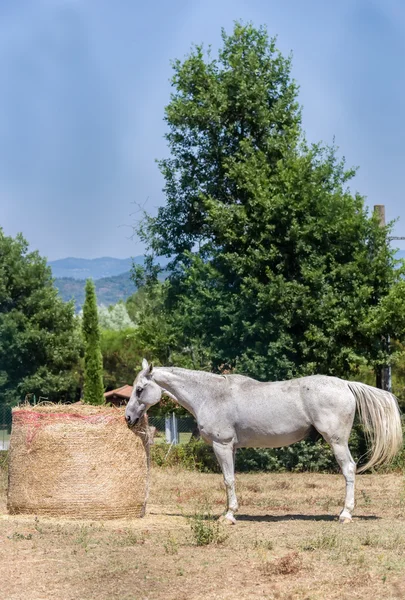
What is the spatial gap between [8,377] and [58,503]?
98.2 feet

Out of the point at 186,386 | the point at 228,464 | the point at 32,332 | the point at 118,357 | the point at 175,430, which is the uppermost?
the point at 32,332

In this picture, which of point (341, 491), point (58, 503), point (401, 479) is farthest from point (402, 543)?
point (401, 479)

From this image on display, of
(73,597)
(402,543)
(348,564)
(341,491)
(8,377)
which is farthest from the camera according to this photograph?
(8,377)

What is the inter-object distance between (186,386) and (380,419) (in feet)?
8.85

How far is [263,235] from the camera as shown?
888 inches

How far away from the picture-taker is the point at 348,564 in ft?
28.7

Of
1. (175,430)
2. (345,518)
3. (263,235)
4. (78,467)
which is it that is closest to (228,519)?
(345,518)

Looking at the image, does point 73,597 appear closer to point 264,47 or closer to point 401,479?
point 401,479

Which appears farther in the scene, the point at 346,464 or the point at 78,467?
the point at 346,464

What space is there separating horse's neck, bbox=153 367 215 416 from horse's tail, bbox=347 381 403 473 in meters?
2.06

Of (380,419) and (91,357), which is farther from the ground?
(91,357)

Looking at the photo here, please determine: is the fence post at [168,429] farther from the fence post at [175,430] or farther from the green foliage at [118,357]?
the green foliage at [118,357]

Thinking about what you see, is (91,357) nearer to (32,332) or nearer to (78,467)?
(32,332)

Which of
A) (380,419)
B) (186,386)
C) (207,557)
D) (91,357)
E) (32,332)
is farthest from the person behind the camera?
(32,332)
